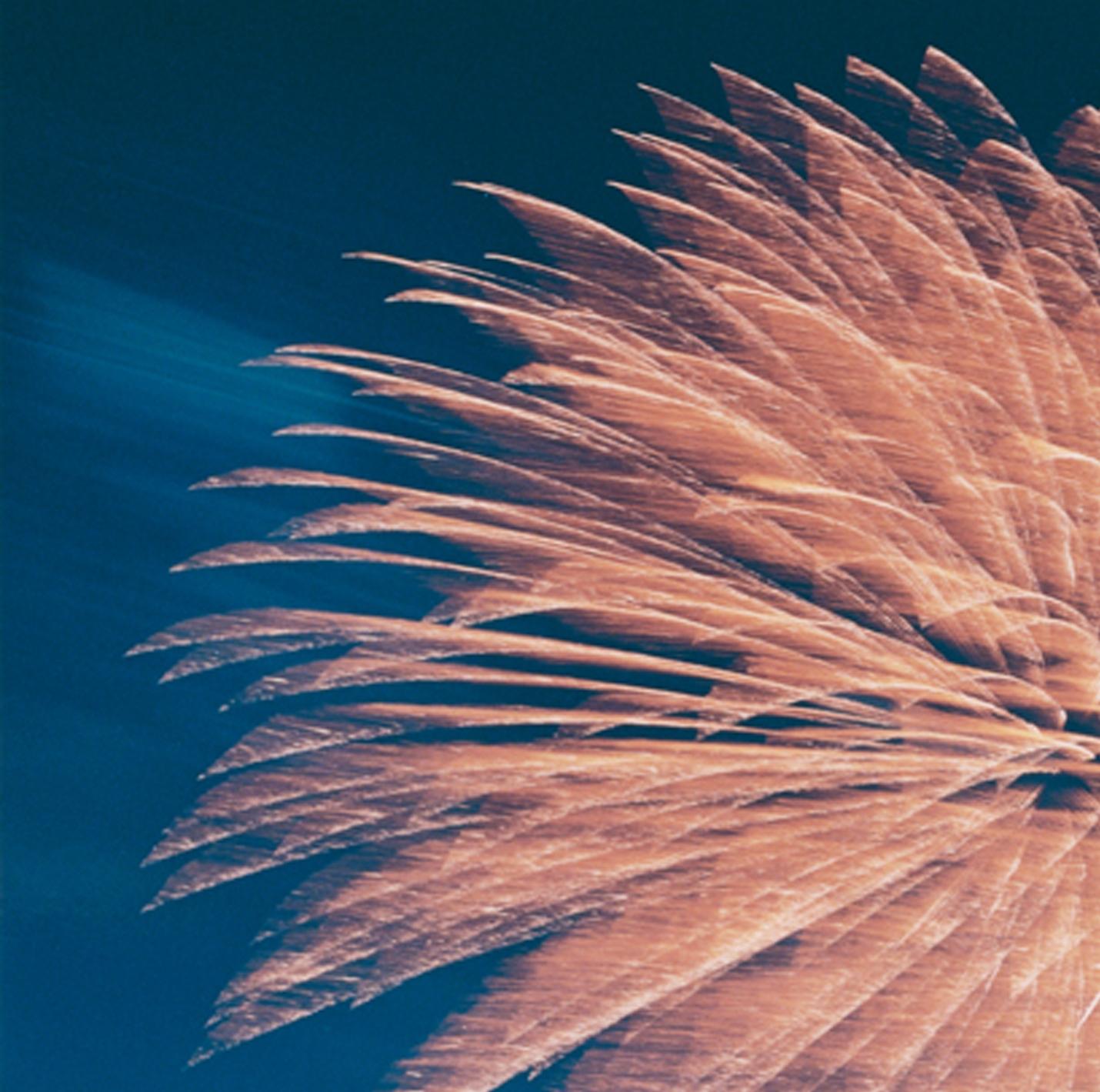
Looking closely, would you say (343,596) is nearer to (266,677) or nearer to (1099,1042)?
(266,677)

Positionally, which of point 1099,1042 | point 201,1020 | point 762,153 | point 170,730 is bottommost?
point 1099,1042

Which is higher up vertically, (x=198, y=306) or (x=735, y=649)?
(x=198, y=306)

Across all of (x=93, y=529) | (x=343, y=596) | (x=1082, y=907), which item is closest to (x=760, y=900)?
(x=1082, y=907)
